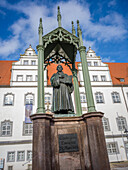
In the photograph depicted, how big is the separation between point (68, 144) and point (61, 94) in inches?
66.5

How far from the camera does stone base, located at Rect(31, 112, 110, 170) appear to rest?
11.1 ft

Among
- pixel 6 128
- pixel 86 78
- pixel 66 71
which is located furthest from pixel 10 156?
pixel 86 78

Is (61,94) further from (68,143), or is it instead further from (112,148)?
(112,148)

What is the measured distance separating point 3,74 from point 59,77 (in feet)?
49.3

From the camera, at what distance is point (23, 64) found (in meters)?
17.9

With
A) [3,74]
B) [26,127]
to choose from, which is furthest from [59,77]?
[3,74]

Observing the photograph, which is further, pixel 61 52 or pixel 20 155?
pixel 20 155

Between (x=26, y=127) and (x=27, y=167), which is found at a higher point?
(x=26, y=127)

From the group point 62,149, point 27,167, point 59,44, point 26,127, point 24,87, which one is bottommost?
point 27,167

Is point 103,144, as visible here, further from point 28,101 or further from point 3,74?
point 3,74

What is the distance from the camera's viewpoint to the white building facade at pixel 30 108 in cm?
1376

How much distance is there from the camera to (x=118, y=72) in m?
20.6

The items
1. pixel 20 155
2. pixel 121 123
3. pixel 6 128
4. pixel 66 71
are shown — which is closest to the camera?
pixel 20 155

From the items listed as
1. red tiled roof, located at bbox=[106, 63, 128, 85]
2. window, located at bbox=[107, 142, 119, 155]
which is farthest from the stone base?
red tiled roof, located at bbox=[106, 63, 128, 85]
